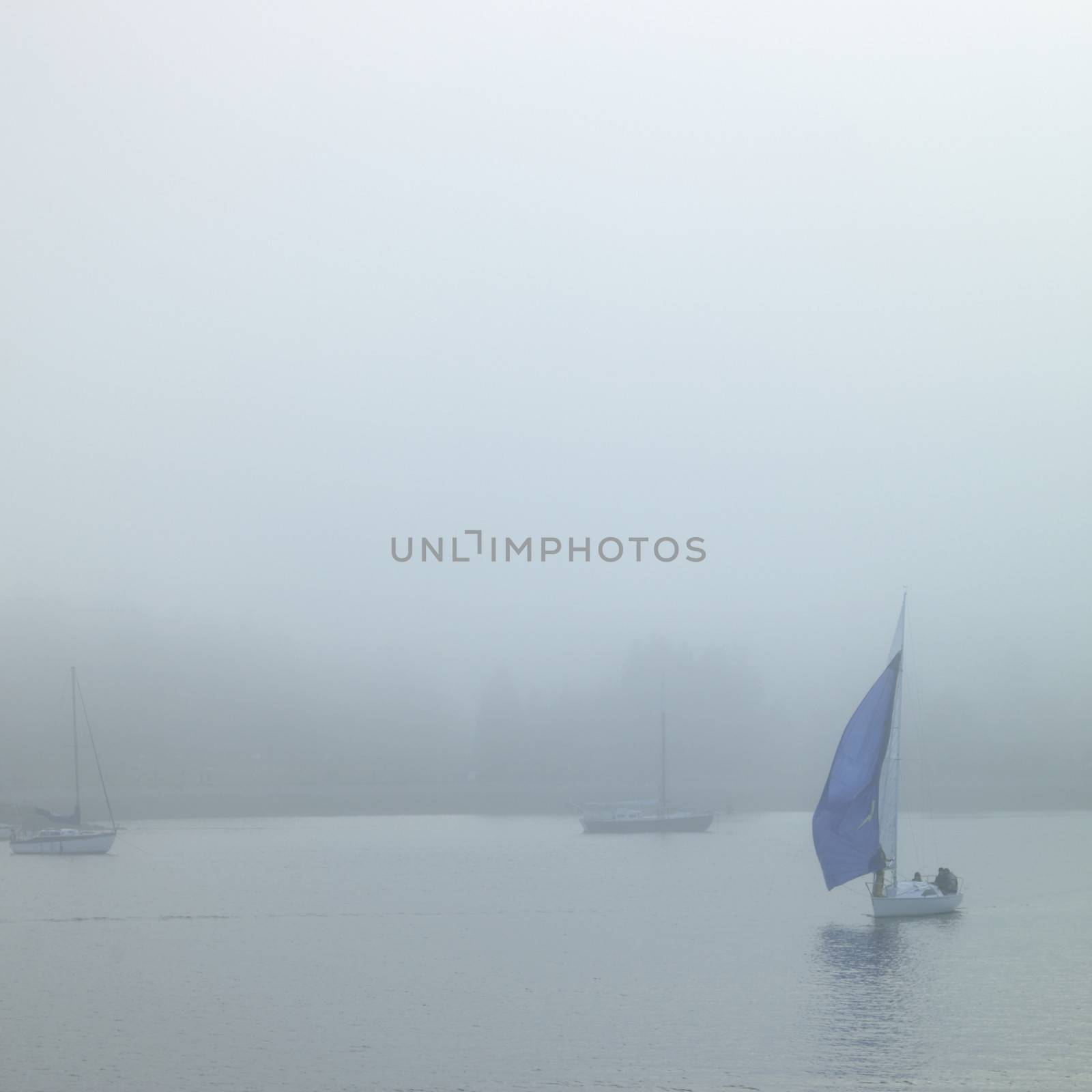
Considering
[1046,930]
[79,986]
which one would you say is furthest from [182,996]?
[1046,930]

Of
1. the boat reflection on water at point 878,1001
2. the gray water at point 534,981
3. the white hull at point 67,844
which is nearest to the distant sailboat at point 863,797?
the boat reflection on water at point 878,1001

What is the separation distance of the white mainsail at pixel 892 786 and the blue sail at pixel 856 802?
→ 0.77 metres

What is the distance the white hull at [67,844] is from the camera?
126 m

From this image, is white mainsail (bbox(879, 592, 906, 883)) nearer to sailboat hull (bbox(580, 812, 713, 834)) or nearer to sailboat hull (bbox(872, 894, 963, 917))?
sailboat hull (bbox(872, 894, 963, 917))

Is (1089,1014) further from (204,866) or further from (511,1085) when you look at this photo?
(204,866)

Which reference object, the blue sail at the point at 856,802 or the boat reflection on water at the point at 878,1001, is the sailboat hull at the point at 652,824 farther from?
the blue sail at the point at 856,802

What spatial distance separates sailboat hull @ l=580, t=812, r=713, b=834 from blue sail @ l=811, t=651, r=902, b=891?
8716 centimetres

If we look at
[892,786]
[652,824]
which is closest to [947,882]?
[892,786]

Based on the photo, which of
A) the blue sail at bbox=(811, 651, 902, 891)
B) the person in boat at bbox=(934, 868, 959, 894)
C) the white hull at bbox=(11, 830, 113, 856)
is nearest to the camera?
the blue sail at bbox=(811, 651, 902, 891)

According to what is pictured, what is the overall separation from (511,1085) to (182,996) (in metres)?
19.4

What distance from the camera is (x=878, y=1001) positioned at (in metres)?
50.3

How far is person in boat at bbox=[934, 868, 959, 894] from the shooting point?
70812 millimetres

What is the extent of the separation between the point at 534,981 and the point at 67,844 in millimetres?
83314

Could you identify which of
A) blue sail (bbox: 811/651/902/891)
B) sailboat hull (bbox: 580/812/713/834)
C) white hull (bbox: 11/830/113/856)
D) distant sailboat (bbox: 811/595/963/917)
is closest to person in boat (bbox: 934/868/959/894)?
distant sailboat (bbox: 811/595/963/917)
